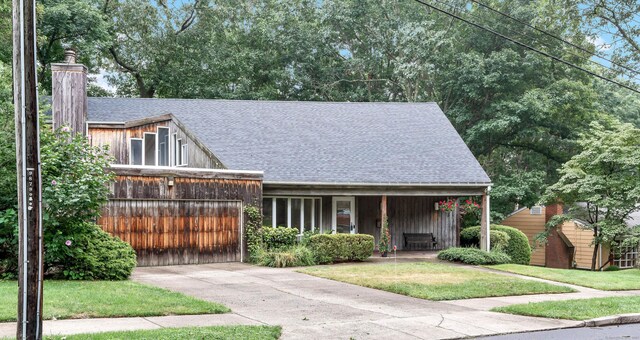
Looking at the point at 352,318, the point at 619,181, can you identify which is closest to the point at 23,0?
the point at 352,318

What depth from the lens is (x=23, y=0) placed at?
809 cm

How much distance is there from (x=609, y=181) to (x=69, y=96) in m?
20.7

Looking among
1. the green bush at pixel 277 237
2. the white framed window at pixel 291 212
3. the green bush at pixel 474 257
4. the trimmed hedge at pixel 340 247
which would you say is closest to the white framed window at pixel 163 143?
the white framed window at pixel 291 212

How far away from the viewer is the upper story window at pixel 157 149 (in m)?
26.0

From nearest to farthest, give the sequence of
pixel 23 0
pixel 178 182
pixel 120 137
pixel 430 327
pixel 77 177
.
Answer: pixel 23 0, pixel 430 327, pixel 77 177, pixel 178 182, pixel 120 137

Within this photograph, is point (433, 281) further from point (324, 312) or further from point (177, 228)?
point (177, 228)

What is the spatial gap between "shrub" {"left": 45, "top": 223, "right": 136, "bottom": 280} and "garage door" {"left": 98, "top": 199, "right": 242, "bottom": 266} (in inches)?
135

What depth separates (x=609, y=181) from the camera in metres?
26.3

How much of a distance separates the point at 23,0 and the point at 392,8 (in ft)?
113

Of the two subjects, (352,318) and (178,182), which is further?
(178,182)

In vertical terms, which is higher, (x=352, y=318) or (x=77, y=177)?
(x=77, y=177)

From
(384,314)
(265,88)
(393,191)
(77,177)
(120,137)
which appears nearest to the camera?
(384,314)

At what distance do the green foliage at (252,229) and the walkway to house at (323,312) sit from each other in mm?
3597

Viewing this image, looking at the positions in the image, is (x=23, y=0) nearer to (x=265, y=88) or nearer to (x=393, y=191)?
(x=393, y=191)
